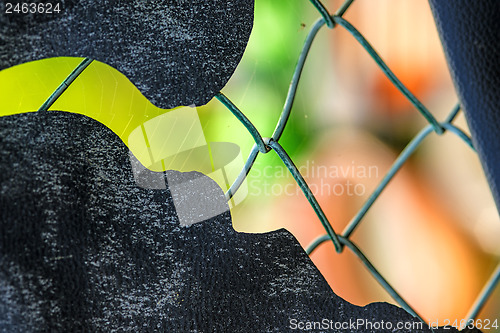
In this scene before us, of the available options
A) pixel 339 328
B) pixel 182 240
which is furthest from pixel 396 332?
pixel 182 240

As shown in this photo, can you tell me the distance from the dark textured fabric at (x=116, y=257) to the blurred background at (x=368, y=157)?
2 centimetres

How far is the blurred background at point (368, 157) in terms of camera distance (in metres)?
0.28

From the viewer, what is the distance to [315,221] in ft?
0.96

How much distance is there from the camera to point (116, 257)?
0.26m

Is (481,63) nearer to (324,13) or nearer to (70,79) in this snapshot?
(324,13)

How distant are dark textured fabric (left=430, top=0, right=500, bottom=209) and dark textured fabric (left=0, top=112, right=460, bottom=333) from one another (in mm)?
120

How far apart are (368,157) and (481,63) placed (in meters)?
0.09

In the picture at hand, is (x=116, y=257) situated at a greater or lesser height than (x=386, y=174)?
lesser

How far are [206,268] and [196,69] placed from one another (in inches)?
4.6

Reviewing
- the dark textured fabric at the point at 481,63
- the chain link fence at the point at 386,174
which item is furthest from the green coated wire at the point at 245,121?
the dark textured fabric at the point at 481,63

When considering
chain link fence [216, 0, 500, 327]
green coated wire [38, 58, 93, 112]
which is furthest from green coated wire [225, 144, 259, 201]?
green coated wire [38, 58, 93, 112]

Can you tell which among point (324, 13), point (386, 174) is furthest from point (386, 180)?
point (324, 13)

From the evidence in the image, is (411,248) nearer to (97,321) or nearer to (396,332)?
(396,332)

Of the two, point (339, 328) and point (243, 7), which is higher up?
point (243, 7)
